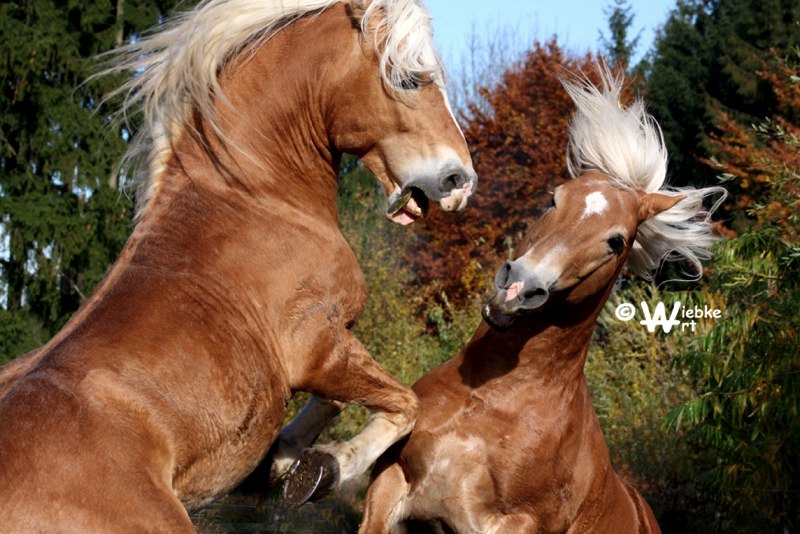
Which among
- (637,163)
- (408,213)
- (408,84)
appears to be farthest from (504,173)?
(408,84)

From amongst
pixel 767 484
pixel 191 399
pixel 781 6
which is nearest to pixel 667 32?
pixel 781 6

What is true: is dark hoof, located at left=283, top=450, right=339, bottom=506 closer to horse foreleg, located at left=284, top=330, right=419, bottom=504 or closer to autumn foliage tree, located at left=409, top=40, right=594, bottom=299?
horse foreleg, located at left=284, top=330, right=419, bottom=504

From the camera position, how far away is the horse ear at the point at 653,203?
17.5 ft

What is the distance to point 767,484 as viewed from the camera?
8.60 m

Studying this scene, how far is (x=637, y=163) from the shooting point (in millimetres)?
5367

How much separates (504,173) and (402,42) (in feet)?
63.7

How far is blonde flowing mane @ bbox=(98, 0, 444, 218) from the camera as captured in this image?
403cm

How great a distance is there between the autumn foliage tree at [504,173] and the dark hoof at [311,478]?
54.2 ft

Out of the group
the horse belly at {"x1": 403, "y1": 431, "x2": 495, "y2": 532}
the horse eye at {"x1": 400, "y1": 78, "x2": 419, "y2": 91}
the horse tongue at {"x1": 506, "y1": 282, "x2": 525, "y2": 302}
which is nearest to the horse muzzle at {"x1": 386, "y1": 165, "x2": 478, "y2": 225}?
the horse eye at {"x1": 400, "y1": 78, "x2": 419, "y2": 91}

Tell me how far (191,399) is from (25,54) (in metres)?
13.8

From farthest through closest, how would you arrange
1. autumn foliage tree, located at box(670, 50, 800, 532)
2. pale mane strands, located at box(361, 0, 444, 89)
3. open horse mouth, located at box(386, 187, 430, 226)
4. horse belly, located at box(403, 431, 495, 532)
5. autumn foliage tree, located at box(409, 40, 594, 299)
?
autumn foliage tree, located at box(409, 40, 594, 299), autumn foliage tree, located at box(670, 50, 800, 532), horse belly, located at box(403, 431, 495, 532), open horse mouth, located at box(386, 187, 430, 226), pale mane strands, located at box(361, 0, 444, 89)

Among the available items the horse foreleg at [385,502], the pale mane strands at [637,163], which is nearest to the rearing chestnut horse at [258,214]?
the horse foreleg at [385,502]

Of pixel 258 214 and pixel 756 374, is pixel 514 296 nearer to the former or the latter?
pixel 258 214

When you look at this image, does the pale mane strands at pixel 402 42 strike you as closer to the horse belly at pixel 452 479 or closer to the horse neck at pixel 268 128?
the horse neck at pixel 268 128
